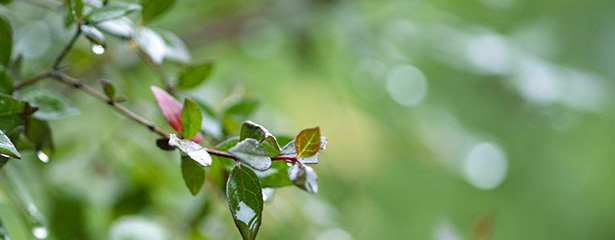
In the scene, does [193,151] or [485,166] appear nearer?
[193,151]

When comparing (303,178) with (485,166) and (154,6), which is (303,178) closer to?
(154,6)

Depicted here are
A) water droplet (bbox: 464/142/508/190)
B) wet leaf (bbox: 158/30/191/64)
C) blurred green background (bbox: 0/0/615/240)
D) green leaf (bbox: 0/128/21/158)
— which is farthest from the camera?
water droplet (bbox: 464/142/508/190)

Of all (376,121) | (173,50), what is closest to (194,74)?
(173,50)

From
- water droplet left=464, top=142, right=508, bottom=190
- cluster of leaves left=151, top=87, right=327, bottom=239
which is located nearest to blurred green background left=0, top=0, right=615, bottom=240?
water droplet left=464, top=142, right=508, bottom=190

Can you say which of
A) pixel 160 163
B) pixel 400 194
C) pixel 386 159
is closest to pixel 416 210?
pixel 400 194

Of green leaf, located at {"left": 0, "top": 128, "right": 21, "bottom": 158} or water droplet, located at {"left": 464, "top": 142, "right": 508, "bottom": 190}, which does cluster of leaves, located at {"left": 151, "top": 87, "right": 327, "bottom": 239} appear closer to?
green leaf, located at {"left": 0, "top": 128, "right": 21, "bottom": 158}

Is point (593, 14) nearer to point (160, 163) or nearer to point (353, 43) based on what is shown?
point (353, 43)
